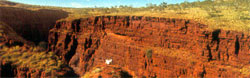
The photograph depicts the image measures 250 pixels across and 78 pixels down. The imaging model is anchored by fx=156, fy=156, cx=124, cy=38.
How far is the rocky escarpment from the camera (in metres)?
11.4

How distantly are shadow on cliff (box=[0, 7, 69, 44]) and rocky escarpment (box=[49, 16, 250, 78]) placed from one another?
8575 millimetres

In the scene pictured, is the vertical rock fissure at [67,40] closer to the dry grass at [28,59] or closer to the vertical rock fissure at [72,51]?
the vertical rock fissure at [72,51]

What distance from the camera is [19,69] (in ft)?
19.4

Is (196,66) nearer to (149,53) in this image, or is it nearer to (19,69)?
(149,53)

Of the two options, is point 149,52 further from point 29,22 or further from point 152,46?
point 29,22

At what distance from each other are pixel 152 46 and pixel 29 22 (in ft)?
80.5

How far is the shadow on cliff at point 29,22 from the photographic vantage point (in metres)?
25.9

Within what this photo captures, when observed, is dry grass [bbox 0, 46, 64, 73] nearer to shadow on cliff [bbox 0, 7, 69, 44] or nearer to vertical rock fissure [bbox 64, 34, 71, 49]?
vertical rock fissure [bbox 64, 34, 71, 49]

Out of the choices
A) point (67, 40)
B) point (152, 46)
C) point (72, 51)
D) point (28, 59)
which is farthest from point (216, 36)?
point (67, 40)

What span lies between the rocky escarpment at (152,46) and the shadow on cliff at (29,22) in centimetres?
857

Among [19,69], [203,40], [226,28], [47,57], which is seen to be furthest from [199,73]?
[19,69]

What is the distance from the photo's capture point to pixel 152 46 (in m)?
15.7

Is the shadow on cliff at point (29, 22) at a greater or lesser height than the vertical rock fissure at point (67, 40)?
greater

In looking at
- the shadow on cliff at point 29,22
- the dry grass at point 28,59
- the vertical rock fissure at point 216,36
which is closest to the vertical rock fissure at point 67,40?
the shadow on cliff at point 29,22
